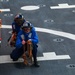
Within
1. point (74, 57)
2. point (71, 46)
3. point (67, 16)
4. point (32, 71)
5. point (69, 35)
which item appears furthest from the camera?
point (67, 16)

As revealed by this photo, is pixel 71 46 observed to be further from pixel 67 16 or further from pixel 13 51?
pixel 67 16

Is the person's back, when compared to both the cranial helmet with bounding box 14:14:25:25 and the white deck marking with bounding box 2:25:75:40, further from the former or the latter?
the white deck marking with bounding box 2:25:75:40

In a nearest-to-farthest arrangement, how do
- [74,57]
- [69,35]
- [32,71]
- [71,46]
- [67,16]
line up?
[32,71] → [74,57] → [71,46] → [69,35] → [67,16]

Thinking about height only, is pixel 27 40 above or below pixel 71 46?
above

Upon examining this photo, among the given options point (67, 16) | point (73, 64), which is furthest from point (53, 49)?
point (67, 16)

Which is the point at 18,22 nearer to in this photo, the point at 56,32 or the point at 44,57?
the point at 44,57

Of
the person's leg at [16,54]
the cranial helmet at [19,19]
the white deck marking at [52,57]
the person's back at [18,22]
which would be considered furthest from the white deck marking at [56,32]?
the person's leg at [16,54]

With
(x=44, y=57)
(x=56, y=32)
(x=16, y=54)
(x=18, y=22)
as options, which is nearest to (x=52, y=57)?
(x=44, y=57)

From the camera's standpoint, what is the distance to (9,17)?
14.0 meters

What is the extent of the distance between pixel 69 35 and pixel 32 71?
9.50 ft

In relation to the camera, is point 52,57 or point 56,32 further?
point 56,32

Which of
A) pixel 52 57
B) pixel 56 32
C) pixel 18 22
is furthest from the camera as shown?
pixel 56 32

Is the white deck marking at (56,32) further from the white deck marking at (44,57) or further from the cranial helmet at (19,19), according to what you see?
the cranial helmet at (19,19)

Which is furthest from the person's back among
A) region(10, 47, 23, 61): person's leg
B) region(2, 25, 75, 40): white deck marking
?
region(2, 25, 75, 40): white deck marking
